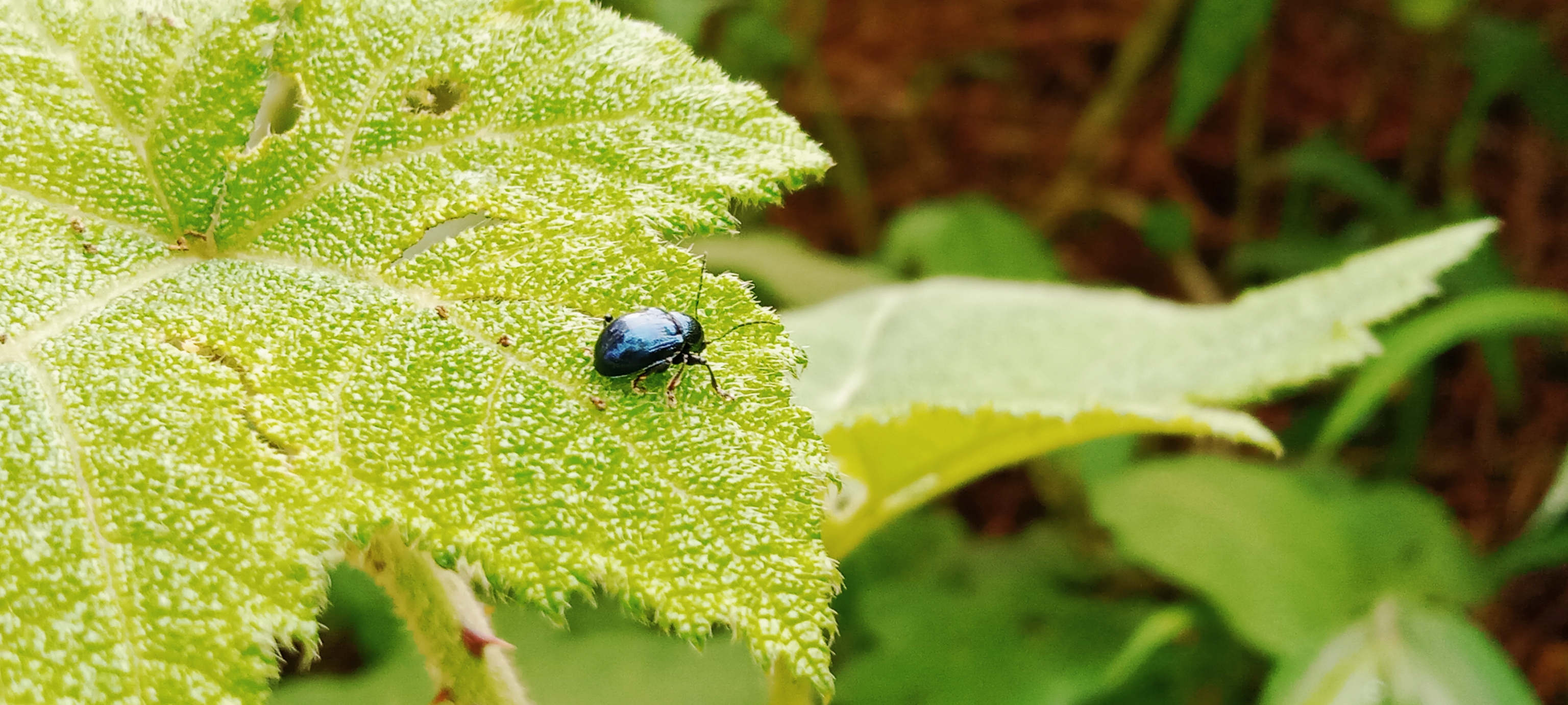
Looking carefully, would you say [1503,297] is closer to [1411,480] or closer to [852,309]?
[1411,480]

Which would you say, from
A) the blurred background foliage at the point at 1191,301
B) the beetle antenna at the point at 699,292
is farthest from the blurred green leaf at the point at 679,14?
the beetle antenna at the point at 699,292

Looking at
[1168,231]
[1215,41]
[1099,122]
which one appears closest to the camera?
[1215,41]

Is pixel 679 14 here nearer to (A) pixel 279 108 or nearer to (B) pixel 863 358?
(B) pixel 863 358

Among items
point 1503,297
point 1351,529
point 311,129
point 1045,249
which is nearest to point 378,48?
point 311,129

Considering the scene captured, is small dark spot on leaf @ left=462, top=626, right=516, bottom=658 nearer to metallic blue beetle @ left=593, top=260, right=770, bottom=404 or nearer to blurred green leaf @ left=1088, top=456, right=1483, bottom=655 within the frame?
metallic blue beetle @ left=593, top=260, right=770, bottom=404

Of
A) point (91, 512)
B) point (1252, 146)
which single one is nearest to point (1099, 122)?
point (1252, 146)

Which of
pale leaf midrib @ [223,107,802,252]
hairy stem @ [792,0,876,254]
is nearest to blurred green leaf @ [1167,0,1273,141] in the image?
hairy stem @ [792,0,876,254]

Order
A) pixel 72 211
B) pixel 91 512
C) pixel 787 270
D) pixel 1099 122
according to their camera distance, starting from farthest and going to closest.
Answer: pixel 1099 122, pixel 787 270, pixel 72 211, pixel 91 512
